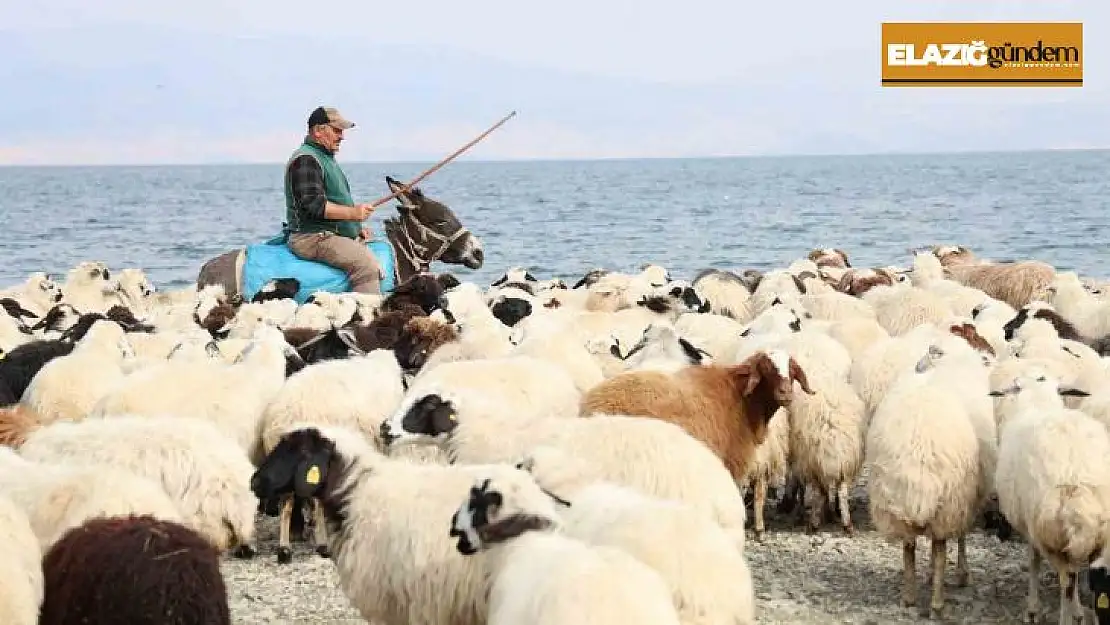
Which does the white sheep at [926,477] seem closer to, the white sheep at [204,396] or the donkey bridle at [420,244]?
the white sheep at [204,396]

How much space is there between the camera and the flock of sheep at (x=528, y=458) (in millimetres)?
5094

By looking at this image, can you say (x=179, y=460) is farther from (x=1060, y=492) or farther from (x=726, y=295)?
(x=726, y=295)

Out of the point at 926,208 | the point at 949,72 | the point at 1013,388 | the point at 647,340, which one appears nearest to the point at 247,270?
the point at 647,340

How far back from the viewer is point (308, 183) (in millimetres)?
13211

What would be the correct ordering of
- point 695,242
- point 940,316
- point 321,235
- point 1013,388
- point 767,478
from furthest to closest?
point 695,242 → point 321,235 → point 940,316 → point 767,478 → point 1013,388

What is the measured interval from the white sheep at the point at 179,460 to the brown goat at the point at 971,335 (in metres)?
5.83

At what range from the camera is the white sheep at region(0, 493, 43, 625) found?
4.78m

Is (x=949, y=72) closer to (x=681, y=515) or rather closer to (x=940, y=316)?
(x=940, y=316)

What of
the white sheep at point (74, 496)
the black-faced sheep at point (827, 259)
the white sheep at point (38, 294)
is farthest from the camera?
the black-faced sheep at point (827, 259)

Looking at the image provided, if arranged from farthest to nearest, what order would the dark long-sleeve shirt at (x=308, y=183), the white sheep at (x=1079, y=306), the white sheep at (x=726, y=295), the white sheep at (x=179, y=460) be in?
the white sheep at (x=726, y=295), the dark long-sleeve shirt at (x=308, y=183), the white sheep at (x=1079, y=306), the white sheep at (x=179, y=460)

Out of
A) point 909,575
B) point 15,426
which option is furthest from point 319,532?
point 909,575

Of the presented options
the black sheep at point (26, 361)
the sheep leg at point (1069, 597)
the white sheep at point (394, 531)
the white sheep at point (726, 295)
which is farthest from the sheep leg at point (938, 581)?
the white sheep at point (726, 295)

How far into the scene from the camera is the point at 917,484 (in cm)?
714

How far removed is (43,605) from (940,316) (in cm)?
917
